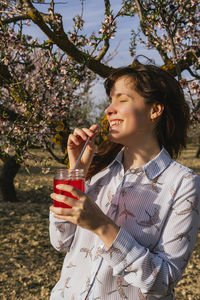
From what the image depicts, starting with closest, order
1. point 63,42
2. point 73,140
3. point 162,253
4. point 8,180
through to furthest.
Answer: point 162,253 < point 73,140 < point 63,42 < point 8,180

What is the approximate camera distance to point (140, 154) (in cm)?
184

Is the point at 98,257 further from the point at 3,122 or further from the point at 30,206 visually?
the point at 30,206

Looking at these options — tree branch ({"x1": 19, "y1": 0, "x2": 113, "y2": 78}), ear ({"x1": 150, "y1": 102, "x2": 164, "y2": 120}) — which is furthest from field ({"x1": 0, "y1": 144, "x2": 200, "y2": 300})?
ear ({"x1": 150, "y1": 102, "x2": 164, "y2": 120})

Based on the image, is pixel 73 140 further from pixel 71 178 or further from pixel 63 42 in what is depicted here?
pixel 63 42

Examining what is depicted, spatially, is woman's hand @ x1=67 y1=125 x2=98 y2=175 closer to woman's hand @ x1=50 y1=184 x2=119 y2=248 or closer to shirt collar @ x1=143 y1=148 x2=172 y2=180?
shirt collar @ x1=143 y1=148 x2=172 y2=180

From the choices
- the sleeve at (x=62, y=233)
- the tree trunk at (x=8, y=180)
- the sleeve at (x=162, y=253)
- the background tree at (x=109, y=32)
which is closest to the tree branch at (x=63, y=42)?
the background tree at (x=109, y=32)

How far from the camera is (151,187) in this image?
5.50 ft

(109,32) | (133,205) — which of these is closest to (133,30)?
(109,32)

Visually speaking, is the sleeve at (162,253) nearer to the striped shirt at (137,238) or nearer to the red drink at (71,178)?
the striped shirt at (137,238)

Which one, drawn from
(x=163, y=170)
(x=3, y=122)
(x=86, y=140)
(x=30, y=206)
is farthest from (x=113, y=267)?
(x=30, y=206)

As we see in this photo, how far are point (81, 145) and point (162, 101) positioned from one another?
0.54 meters

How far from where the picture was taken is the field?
14.5 ft

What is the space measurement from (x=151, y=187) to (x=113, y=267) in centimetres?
47

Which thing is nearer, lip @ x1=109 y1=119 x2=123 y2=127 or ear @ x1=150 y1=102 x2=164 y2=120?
lip @ x1=109 y1=119 x2=123 y2=127
